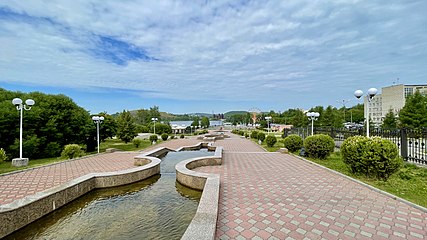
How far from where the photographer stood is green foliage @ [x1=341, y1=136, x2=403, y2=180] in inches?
Result: 231

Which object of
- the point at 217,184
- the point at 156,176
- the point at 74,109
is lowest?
the point at 156,176

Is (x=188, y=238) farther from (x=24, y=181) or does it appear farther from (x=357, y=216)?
(x=24, y=181)

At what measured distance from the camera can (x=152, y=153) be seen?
12.0m

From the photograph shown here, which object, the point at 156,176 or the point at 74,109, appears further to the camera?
the point at 74,109

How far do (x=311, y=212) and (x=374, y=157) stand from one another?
3301 mm

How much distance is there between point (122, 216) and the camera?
179 inches

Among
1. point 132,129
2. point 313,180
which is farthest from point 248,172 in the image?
point 132,129

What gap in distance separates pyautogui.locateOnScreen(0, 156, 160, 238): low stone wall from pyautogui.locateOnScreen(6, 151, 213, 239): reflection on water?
14 centimetres

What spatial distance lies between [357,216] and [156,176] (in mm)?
6340

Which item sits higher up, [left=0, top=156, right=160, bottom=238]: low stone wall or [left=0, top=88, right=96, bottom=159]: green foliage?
[left=0, top=88, right=96, bottom=159]: green foliage

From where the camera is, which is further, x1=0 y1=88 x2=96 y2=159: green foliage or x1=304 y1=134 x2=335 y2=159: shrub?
x1=0 y1=88 x2=96 y2=159: green foliage

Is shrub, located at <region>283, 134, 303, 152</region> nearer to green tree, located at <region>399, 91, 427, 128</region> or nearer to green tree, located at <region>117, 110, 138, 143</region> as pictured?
green tree, located at <region>117, 110, 138, 143</region>

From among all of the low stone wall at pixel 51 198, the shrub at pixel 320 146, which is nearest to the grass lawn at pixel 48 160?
the low stone wall at pixel 51 198

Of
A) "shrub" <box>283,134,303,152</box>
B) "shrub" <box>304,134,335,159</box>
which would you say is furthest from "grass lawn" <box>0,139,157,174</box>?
"shrub" <box>304,134,335,159</box>
